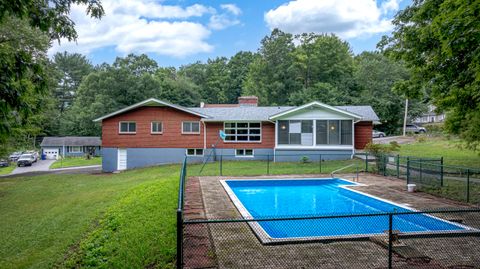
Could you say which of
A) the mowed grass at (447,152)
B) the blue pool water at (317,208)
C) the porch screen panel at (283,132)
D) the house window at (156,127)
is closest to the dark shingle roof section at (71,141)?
the house window at (156,127)

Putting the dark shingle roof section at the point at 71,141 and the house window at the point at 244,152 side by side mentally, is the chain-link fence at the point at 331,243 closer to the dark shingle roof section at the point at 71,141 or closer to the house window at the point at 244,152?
the house window at the point at 244,152

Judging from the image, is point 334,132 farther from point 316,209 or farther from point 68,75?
point 68,75

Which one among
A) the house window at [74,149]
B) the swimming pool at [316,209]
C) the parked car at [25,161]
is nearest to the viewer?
the swimming pool at [316,209]

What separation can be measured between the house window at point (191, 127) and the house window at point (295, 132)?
6.32 metres

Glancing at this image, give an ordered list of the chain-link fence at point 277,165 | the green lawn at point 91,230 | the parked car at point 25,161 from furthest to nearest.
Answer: the parked car at point 25,161 < the chain-link fence at point 277,165 < the green lawn at point 91,230

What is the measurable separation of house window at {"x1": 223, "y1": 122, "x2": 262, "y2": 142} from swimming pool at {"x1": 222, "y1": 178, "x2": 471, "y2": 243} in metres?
Answer: 9.90

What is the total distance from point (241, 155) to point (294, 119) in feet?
16.1

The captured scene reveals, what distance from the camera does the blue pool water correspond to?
7.71m

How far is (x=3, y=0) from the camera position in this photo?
4.11 metres

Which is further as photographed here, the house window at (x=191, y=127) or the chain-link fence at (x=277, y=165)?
the house window at (x=191, y=127)

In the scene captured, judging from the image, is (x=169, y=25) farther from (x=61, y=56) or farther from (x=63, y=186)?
(x=61, y=56)

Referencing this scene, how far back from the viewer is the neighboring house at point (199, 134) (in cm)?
2494

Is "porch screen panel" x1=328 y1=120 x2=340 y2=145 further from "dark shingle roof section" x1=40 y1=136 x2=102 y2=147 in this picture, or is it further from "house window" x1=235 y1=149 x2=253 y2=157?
"dark shingle roof section" x1=40 y1=136 x2=102 y2=147

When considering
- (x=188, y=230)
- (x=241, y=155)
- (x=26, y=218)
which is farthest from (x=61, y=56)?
(x=188, y=230)
